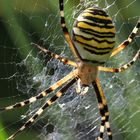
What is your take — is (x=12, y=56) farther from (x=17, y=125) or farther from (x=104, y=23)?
(x=104, y=23)

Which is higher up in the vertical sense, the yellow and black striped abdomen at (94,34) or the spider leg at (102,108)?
the yellow and black striped abdomen at (94,34)

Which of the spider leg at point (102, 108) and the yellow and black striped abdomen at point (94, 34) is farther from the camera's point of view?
the spider leg at point (102, 108)

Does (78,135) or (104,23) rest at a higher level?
(104,23)

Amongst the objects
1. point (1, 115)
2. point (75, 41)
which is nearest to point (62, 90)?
point (1, 115)

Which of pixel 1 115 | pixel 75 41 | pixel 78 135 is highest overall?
pixel 75 41

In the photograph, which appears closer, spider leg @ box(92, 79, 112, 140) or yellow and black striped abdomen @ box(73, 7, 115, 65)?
yellow and black striped abdomen @ box(73, 7, 115, 65)

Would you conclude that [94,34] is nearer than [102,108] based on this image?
Yes

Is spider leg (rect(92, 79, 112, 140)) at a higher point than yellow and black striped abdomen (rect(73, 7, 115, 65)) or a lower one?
lower

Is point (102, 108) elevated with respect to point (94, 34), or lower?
lower
